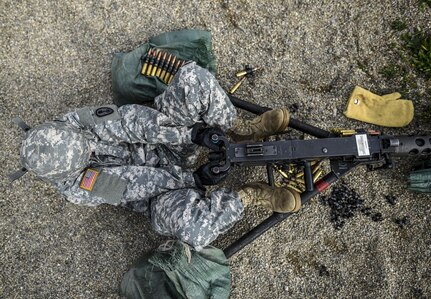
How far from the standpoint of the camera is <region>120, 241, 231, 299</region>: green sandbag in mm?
3701

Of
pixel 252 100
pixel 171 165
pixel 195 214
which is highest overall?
pixel 252 100

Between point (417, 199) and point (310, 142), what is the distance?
147 cm

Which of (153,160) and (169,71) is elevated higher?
(169,71)

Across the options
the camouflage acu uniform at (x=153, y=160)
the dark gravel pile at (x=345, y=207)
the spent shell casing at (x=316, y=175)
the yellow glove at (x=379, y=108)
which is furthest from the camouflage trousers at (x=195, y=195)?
the yellow glove at (x=379, y=108)

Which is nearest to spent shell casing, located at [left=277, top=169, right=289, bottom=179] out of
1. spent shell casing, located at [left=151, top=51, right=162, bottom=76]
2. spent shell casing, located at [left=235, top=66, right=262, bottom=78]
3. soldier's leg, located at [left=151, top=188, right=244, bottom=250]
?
soldier's leg, located at [left=151, top=188, right=244, bottom=250]

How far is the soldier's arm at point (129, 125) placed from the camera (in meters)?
3.62

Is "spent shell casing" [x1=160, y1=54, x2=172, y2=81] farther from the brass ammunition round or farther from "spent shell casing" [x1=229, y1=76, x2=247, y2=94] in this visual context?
"spent shell casing" [x1=229, y1=76, x2=247, y2=94]

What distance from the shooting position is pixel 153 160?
387 centimetres

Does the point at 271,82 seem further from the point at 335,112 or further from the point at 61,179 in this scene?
the point at 61,179

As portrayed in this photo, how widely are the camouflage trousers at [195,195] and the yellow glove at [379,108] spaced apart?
43.4 inches

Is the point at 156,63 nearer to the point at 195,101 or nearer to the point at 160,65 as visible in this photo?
the point at 160,65

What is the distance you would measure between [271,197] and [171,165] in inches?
34.1

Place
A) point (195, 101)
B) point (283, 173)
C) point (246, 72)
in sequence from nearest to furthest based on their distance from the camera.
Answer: point (195, 101) → point (283, 173) → point (246, 72)

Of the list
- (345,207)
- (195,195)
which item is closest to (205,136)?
(195,195)
